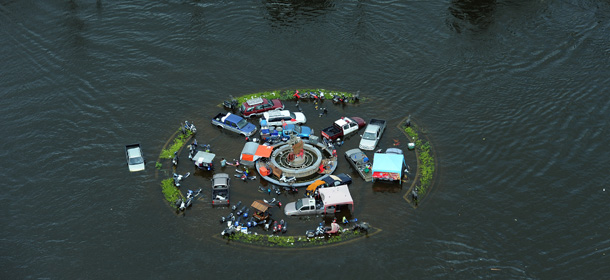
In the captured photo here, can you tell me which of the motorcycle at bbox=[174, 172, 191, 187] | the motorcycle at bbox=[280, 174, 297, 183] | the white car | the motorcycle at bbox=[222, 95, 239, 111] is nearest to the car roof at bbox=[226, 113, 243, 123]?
the white car

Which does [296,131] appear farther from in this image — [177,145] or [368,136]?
[177,145]

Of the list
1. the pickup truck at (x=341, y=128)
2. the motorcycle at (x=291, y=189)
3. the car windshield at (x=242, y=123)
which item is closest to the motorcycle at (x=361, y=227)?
the motorcycle at (x=291, y=189)

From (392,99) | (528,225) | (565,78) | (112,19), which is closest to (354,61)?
(392,99)

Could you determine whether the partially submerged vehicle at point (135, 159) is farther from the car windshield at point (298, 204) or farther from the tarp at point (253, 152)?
the car windshield at point (298, 204)

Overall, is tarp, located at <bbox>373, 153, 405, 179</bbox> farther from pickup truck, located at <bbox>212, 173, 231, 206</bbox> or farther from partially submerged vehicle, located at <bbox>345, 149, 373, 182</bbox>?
pickup truck, located at <bbox>212, 173, 231, 206</bbox>

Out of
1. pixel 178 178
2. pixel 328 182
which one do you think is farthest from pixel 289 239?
pixel 178 178
